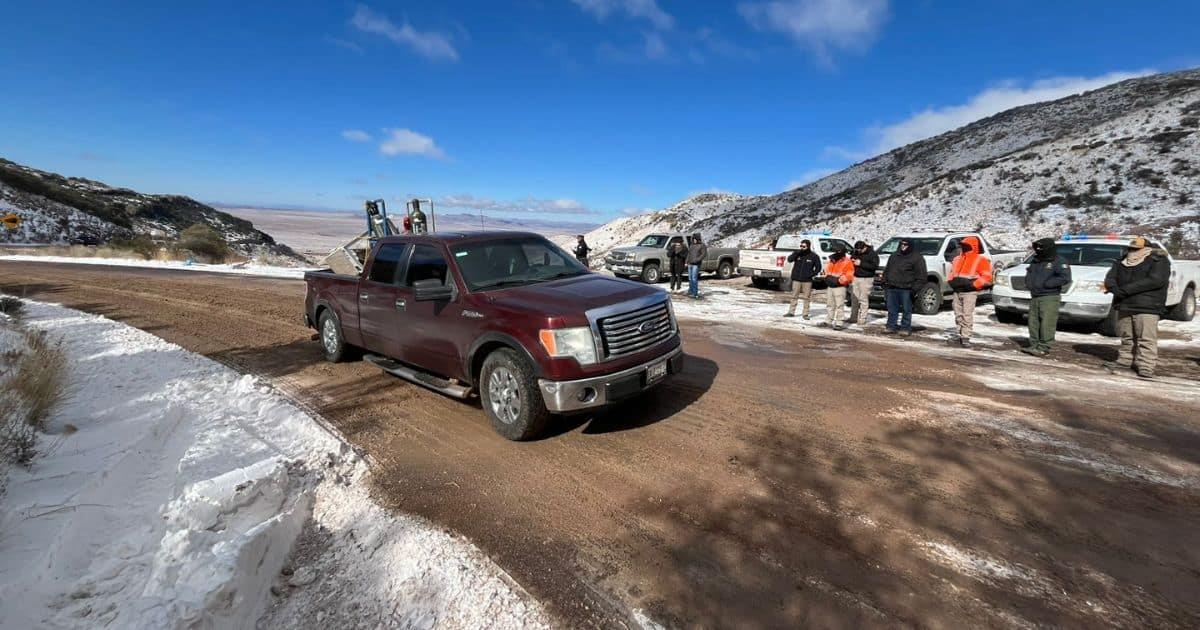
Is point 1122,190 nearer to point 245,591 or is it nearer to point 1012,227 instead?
point 1012,227

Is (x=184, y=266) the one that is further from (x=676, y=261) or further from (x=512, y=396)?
(x=512, y=396)

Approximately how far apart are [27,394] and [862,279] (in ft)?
36.6

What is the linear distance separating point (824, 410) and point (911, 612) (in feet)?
8.95

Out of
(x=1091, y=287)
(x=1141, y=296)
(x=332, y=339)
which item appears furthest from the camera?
(x=1091, y=287)

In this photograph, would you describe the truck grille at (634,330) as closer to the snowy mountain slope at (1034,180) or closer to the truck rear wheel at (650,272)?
the truck rear wheel at (650,272)

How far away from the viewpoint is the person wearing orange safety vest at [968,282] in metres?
7.81

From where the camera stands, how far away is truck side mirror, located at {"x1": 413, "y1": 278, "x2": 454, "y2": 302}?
15.4 feet

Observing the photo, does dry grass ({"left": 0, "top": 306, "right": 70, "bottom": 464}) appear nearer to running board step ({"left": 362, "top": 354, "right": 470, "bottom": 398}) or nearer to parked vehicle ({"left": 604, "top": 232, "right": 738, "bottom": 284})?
running board step ({"left": 362, "top": 354, "right": 470, "bottom": 398})

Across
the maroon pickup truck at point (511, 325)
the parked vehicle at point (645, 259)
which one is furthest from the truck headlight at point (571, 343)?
the parked vehicle at point (645, 259)

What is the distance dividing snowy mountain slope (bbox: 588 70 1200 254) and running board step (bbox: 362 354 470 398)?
2135 centimetres

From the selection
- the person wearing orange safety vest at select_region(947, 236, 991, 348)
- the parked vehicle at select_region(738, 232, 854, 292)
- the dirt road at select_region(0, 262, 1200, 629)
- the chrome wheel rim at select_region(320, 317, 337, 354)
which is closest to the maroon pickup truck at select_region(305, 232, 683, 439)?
the dirt road at select_region(0, 262, 1200, 629)

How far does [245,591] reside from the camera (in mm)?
2598

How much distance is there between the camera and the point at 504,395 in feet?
14.5

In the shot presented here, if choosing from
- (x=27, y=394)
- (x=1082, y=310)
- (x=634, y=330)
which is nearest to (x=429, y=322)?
(x=634, y=330)
